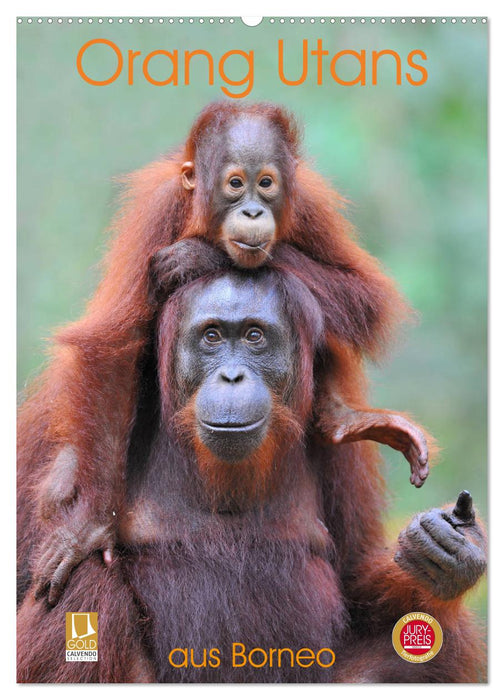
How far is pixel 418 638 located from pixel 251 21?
198cm

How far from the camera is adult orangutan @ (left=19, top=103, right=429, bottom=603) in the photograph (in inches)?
123

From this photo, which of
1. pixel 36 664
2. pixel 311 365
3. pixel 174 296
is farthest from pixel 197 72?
pixel 36 664

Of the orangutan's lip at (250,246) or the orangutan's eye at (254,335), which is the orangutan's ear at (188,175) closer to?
the orangutan's lip at (250,246)

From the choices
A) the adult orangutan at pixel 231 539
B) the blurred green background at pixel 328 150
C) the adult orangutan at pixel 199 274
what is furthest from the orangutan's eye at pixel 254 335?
the blurred green background at pixel 328 150

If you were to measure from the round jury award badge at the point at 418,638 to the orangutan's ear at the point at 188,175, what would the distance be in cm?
150

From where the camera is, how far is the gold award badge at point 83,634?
125 inches

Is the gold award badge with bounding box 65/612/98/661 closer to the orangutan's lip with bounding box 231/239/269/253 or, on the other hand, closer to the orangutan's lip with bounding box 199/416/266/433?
the orangutan's lip with bounding box 199/416/266/433

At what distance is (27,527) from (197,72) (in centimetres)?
156

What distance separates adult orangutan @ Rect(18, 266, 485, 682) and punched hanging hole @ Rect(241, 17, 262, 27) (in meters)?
0.75

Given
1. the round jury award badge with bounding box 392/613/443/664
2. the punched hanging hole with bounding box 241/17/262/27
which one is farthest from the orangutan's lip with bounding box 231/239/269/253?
the round jury award badge with bounding box 392/613/443/664

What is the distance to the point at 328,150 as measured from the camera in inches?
159

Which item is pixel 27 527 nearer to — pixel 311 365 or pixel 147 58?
pixel 311 365

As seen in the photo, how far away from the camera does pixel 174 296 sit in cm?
321

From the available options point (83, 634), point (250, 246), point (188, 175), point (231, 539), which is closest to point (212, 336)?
point (250, 246)
